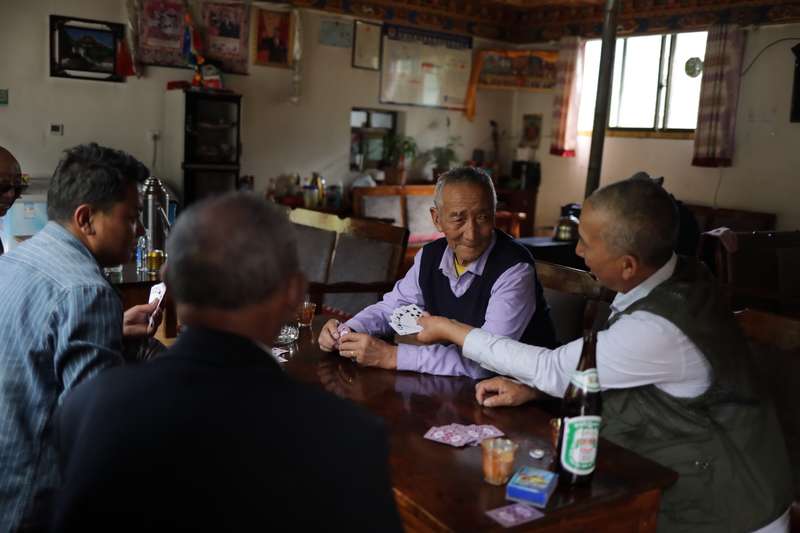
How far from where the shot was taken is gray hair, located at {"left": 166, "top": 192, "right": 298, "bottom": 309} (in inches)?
37.3

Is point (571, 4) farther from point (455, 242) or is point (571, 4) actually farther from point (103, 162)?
point (103, 162)

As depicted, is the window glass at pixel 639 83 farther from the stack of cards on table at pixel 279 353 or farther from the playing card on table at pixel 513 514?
the playing card on table at pixel 513 514

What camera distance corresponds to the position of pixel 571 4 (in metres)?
8.45

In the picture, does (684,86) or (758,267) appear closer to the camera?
(758,267)

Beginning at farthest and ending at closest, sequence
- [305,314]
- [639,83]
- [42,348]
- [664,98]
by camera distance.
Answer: [639,83] → [664,98] → [305,314] → [42,348]

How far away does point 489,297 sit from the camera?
7.72 ft

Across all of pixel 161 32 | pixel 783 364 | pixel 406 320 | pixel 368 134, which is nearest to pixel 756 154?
pixel 368 134

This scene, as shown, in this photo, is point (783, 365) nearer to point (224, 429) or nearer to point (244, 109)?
point (224, 429)

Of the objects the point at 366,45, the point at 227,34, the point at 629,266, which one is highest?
the point at 366,45

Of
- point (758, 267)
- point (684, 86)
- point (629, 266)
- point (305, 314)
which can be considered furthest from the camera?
point (684, 86)

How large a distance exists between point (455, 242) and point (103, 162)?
1.14 m

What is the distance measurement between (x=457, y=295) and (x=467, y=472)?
103 centimetres

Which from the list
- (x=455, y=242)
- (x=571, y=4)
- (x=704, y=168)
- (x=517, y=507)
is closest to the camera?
(x=517, y=507)

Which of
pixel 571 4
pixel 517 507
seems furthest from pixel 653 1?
pixel 517 507
